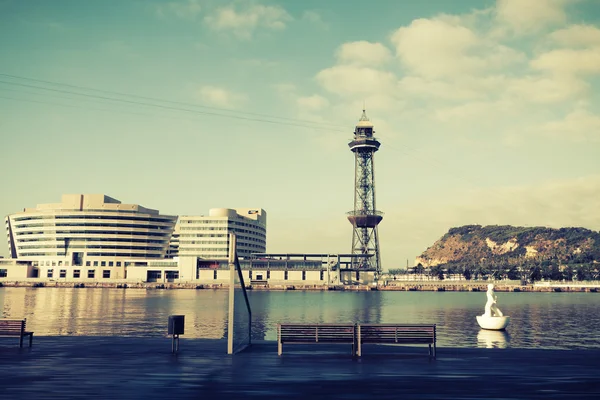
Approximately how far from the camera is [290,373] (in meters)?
18.0

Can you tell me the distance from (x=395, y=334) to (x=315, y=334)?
3.33 meters

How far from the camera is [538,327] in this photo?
176 ft

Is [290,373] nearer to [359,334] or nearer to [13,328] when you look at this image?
[359,334]

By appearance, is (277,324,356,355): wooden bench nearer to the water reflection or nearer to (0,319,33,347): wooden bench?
(0,319,33,347): wooden bench

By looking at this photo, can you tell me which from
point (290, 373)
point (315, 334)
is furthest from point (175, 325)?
point (290, 373)

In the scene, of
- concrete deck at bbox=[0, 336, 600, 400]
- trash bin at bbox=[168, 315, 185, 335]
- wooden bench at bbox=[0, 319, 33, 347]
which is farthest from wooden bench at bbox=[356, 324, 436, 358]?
wooden bench at bbox=[0, 319, 33, 347]

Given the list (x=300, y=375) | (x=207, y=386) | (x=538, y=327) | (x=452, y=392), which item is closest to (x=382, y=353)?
(x=300, y=375)

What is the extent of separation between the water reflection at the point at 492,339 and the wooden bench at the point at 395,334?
1304cm

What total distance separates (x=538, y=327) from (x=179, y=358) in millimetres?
43856

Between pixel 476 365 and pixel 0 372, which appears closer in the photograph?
pixel 0 372

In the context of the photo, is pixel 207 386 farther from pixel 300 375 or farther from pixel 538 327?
pixel 538 327

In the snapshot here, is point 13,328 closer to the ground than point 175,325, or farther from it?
closer to the ground

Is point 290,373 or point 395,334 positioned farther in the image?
point 395,334

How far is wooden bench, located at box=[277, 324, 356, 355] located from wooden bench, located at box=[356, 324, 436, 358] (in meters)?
0.42
